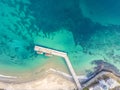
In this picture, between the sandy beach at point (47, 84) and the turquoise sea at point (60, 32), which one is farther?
the turquoise sea at point (60, 32)

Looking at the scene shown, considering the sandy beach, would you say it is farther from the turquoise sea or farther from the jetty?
the turquoise sea

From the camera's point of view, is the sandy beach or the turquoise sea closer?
the sandy beach

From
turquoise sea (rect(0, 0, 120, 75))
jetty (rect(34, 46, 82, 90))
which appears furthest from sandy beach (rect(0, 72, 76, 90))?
turquoise sea (rect(0, 0, 120, 75))

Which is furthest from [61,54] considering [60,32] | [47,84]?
[47,84]

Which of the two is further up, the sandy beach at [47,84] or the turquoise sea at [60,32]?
the turquoise sea at [60,32]

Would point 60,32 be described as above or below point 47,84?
above

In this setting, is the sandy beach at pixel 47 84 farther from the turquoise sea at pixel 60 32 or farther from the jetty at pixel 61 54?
the turquoise sea at pixel 60 32

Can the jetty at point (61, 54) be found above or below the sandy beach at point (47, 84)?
above

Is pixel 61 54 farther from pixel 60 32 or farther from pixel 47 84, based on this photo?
pixel 47 84

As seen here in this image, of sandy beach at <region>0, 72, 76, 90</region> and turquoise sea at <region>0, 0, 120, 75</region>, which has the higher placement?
turquoise sea at <region>0, 0, 120, 75</region>

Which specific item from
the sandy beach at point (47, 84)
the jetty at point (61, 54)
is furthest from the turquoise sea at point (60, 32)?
the sandy beach at point (47, 84)
